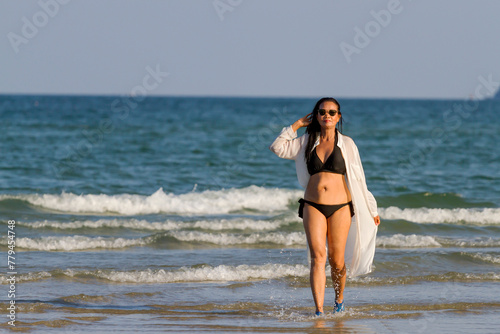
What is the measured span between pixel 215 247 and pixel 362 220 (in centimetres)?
460

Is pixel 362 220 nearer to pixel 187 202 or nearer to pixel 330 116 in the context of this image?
pixel 330 116

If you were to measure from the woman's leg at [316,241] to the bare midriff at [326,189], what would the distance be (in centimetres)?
10

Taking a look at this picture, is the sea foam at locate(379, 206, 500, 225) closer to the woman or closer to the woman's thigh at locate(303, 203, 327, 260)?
the woman

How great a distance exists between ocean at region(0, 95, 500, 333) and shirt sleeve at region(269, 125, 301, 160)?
1505mm

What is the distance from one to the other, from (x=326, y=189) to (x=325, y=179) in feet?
0.28

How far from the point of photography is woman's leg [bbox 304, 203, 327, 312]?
5707mm

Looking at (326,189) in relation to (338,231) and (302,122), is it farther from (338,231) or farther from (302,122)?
(302,122)

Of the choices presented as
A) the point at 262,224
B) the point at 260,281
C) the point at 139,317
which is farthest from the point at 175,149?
the point at 139,317

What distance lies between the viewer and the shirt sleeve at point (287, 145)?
5.70 meters

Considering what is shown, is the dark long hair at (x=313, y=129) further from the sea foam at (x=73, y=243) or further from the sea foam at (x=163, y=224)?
the sea foam at (x=163, y=224)

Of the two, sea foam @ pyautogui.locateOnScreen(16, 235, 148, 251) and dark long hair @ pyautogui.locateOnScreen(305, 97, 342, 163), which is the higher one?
dark long hair @ pyautogui.locateOnScreen(305, 97, 342, 163)

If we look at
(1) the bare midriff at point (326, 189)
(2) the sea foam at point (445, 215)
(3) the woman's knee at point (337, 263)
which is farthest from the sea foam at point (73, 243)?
(2) the sea foam at point (445, 215)

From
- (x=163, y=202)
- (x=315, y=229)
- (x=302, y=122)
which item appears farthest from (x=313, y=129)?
(x=163, y=202)

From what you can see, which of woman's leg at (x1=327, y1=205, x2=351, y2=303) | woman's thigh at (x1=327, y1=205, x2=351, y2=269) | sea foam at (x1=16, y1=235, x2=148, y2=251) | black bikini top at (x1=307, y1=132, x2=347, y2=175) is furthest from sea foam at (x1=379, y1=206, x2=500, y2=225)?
black bikini top at (x1=307, y1=132, x2=347, y2=175)
